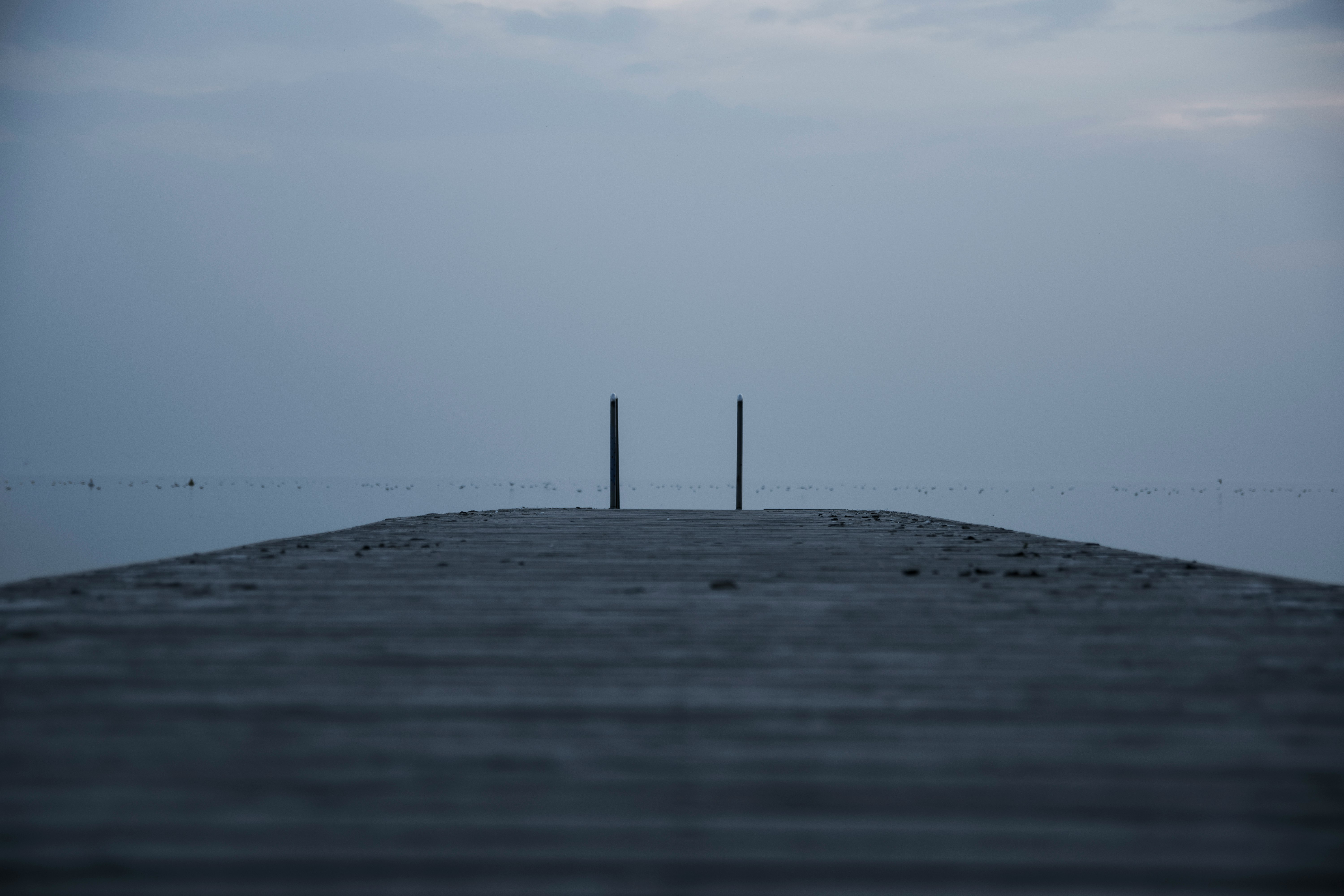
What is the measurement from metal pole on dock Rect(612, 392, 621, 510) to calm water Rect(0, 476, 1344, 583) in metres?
3.82

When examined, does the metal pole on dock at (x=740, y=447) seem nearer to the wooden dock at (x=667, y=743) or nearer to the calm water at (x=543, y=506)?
the calm water at (x=543, y=506)

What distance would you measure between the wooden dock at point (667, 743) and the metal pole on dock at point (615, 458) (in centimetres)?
937

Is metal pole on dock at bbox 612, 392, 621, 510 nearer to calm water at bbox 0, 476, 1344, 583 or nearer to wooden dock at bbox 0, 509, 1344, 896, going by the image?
calm water at bbox 0, 476, 1344, 583

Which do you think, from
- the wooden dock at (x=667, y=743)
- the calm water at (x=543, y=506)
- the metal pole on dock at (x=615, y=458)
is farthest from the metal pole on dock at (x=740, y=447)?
the wooden dock at (x=667, y=743)

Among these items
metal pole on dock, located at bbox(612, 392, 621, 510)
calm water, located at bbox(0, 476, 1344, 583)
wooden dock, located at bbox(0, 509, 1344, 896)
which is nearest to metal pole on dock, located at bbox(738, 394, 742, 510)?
metal pole on dock, located at bbox(612, 392, 621, 510)

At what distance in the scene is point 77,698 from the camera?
8.51 ft

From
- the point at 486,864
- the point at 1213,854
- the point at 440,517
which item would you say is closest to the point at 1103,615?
the point at 1213,854

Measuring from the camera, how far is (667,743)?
2289 millimetres

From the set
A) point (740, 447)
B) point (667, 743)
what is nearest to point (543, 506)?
point (740, 447)

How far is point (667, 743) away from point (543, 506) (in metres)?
27.7

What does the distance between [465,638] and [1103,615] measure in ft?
8.06

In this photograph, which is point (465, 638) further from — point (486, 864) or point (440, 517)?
point (440, 517)

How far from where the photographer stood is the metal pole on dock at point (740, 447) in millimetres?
14539

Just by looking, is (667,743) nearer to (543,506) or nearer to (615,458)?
(615,458)
